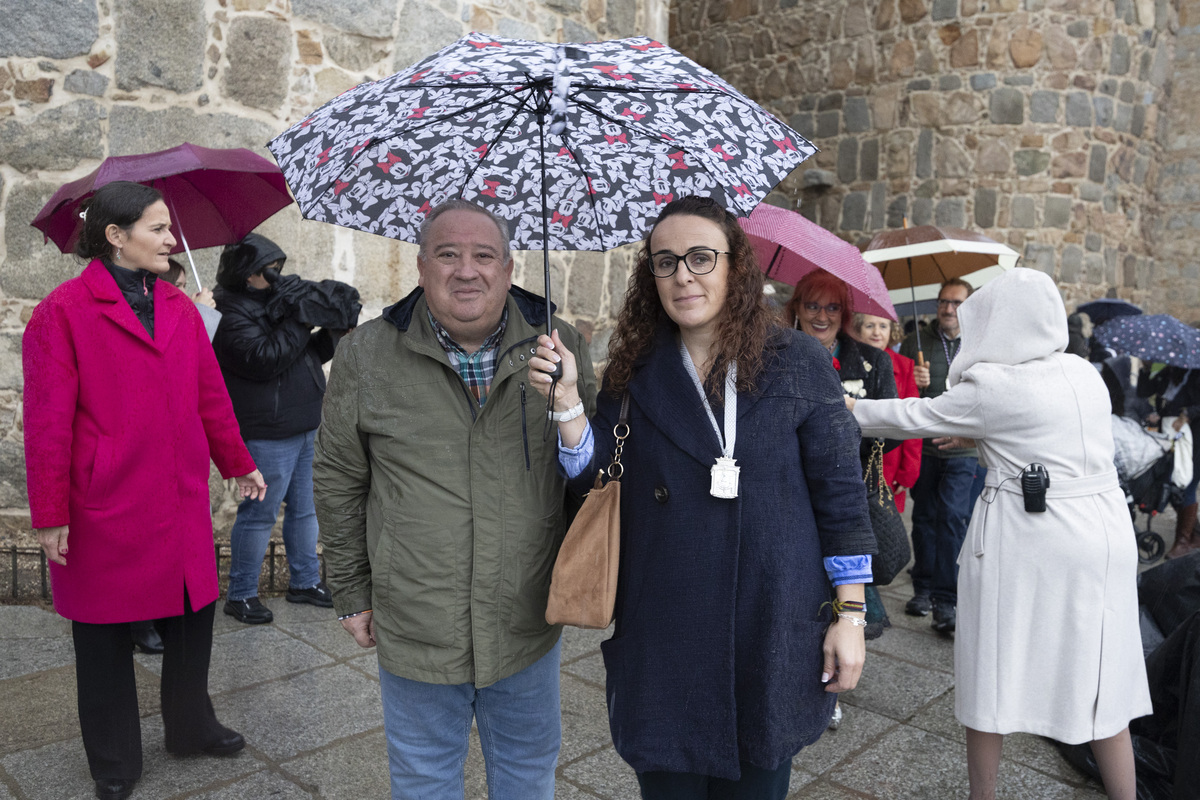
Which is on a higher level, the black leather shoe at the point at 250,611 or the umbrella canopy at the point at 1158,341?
the umbrella canopy at the point at 1158,341

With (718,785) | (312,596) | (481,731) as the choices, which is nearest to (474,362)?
(481,731)

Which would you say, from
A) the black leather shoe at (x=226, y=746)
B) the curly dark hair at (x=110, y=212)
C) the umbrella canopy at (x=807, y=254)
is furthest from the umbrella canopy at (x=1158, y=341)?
the curly dark hair at (x=110, y=212)

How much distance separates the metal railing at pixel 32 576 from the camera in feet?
14.5

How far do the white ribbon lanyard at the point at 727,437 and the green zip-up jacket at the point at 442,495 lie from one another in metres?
0.39

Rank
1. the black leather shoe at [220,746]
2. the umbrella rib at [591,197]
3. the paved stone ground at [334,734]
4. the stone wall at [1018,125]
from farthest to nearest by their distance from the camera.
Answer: the stone wall at [1018,125], the black leather shoe at [220,746], the paved stone ground at [334,734], the umbrella rib at [591,197]

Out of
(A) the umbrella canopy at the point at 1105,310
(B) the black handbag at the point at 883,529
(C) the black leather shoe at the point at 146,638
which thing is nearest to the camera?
(B) the black handbag at the point at 883,529

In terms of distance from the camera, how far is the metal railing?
4.41 m

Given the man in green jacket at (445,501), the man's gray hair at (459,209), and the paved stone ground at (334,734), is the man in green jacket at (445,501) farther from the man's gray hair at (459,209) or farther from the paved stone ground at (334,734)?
the paved stone ground at (334,734)

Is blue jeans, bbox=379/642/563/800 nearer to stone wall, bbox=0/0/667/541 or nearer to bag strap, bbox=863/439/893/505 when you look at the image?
bag strap, bbox=863/439/893/505

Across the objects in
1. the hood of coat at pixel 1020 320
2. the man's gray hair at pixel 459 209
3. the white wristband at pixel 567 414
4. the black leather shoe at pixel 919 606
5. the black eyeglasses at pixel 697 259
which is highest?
the man's gray hair at pixel 459 209

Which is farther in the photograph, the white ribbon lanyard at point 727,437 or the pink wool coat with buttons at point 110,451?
the pink wool coat with buttons at point 110,451

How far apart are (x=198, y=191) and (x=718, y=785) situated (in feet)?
10.7

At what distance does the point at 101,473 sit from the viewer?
2719 millimetres

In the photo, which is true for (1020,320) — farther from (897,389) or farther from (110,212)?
(110,212)
